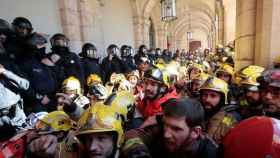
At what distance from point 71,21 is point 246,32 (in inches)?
144

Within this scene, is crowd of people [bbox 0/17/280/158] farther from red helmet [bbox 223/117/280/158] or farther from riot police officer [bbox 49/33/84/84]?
riot police officer [bbox 49/33/84/84]

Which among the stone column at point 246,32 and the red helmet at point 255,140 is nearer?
the red helmet at point 255,140

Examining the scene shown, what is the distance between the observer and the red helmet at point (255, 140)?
822mm

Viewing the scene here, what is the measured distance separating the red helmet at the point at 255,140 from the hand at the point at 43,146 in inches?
41.8

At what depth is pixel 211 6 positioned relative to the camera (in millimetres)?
16750

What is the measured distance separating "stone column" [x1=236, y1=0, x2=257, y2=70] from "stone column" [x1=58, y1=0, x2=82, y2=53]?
354 centimetres

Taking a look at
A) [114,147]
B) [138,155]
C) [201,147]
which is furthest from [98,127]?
[201,147]

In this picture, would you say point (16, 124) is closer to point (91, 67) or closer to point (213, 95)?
point (213, 95)

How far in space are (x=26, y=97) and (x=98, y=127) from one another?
1.70 meters

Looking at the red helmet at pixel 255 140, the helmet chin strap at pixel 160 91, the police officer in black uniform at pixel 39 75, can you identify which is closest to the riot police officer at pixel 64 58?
the police officer in black uniform at pixel 39 75

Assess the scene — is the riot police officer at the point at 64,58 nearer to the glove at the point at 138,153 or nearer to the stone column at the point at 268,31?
the glove at the point at 138,153

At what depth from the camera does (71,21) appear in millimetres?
5031

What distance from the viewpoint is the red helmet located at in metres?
0.82

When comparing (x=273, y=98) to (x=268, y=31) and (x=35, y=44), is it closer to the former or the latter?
(x=268, y=31)
